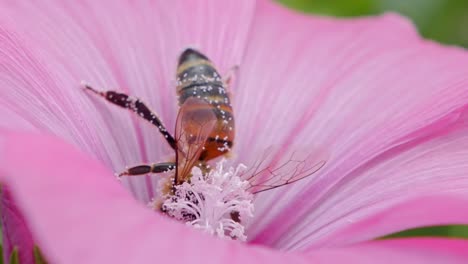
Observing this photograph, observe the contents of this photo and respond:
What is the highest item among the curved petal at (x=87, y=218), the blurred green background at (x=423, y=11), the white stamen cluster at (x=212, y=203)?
the blurred green background at (x=423, y=11)

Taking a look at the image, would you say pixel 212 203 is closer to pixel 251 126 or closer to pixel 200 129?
pixel 200 129

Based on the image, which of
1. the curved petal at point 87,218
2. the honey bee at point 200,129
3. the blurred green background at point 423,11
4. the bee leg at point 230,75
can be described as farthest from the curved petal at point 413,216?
the blurred green background at point 423,11

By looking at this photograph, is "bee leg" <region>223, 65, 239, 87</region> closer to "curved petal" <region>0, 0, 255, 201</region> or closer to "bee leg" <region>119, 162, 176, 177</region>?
"curved petal" <region>0, 0, 255, 201</region>

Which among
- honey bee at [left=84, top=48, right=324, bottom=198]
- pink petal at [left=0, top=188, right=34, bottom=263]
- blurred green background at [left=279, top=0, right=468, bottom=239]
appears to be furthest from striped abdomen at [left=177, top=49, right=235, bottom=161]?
blurred green background at [left=279, top=0, right=468, bottom=239]

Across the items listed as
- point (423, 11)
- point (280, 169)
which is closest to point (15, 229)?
point (280, 169)

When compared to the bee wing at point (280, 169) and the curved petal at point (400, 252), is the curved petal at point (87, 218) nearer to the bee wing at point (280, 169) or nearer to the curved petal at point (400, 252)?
the curved petal at point (400, 252)
